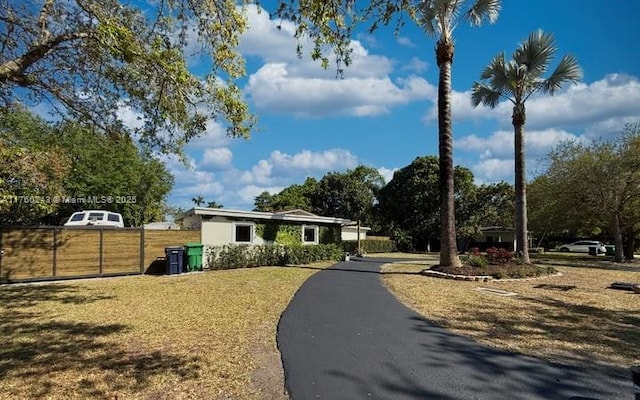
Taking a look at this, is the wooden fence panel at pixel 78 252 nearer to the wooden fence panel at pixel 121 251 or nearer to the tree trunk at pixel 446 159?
the wooden fence panel at pixel 121 251

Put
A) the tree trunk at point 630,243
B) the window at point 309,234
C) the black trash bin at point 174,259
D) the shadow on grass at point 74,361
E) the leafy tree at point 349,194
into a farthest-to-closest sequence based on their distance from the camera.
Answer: the leafy tree at point 349,194
the tree trunk at point 630,243
the window at point 309,234
the black trash bin at point 174,259
the shadow on grass at point 74,361

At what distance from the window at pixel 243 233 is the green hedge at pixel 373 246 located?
1108 cm

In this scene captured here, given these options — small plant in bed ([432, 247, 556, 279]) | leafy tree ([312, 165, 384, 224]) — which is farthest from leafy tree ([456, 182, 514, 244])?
small plant in bed ([432, 247, 556, 279])

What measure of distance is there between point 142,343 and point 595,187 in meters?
24.0

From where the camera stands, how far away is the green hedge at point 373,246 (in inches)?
1183

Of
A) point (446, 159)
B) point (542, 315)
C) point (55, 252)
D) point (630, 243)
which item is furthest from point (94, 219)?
point (630, 243)

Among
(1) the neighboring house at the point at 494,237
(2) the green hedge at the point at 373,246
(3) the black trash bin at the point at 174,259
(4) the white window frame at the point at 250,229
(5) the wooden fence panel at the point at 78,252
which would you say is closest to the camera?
(5) the wooden fence panel at the point at 78,252

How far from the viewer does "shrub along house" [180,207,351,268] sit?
18328mm

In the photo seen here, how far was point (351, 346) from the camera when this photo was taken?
5.86 meters

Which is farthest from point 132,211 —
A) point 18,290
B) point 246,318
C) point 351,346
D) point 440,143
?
point 351,346

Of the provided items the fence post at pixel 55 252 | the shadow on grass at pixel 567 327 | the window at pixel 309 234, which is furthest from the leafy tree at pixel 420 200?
the fence post at pixel 55 252

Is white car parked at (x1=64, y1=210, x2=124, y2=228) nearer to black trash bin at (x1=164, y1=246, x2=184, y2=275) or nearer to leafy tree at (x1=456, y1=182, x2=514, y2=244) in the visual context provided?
black trash bin at (x1=164, y1=246, x2=184, y2=275)

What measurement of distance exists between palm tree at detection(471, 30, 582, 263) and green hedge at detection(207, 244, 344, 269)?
9264 mm

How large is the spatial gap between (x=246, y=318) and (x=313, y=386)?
12.1ft
